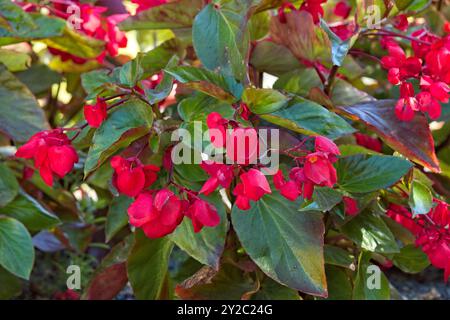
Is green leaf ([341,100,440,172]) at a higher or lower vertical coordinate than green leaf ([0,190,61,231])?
higher

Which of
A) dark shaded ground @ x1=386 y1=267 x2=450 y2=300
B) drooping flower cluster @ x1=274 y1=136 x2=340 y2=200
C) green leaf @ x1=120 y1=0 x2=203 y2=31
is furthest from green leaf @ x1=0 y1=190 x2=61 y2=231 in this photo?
dark shaded ground @ x1=386 y1=267 x2=450 y2=300

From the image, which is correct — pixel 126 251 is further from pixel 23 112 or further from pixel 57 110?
pixel 57 110

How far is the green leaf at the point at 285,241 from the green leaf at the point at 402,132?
16 centimetres

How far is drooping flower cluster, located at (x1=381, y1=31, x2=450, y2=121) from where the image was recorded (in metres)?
1.05

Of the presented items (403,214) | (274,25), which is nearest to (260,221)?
(403,214)

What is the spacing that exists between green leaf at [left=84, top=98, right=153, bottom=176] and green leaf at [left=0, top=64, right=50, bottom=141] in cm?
30

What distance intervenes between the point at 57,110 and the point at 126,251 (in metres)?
0.56

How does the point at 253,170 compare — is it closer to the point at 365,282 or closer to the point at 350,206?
the point at 350,206

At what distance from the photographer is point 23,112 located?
1.32 meters

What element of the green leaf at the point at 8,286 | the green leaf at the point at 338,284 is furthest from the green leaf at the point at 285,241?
the green leaf at the point at 8,286

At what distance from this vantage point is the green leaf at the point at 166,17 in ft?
4.07

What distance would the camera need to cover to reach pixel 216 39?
3.69 ft

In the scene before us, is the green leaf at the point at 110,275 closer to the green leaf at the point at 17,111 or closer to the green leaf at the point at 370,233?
the green leaf at the point at 17,111

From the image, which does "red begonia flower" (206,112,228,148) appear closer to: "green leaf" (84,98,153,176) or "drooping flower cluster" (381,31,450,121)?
"green leaf" (84,98,153,176)
